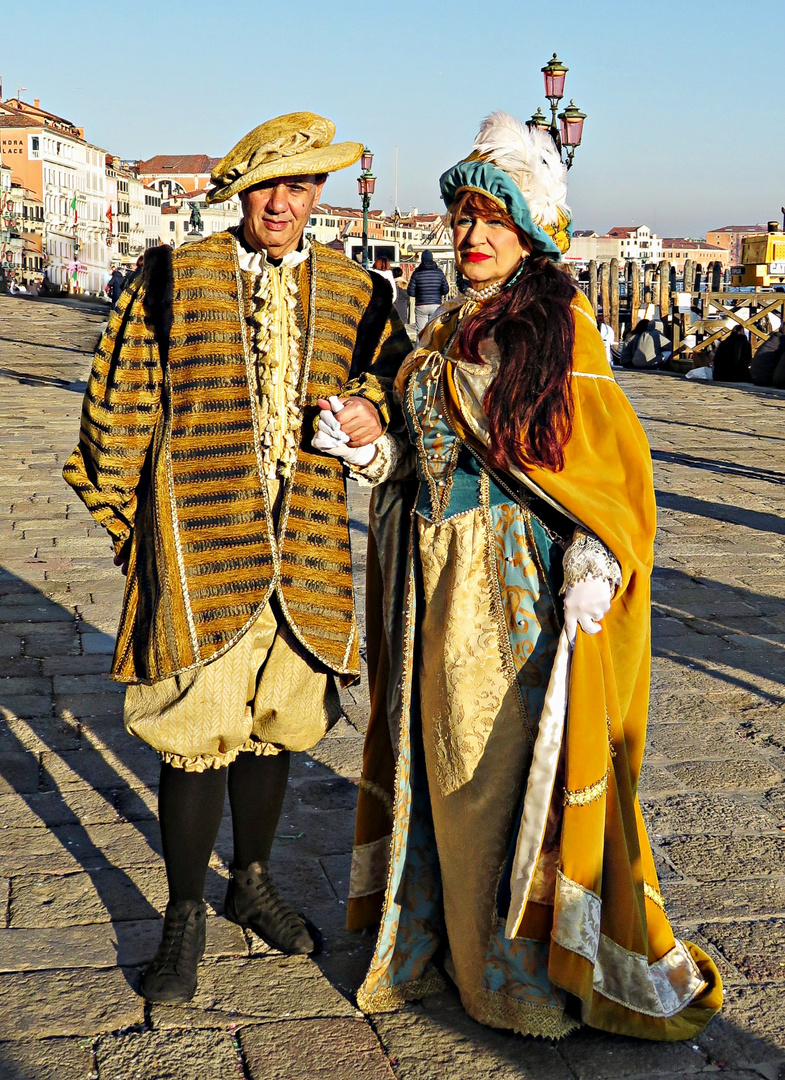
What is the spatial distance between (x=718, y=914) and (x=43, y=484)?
6.89 metres

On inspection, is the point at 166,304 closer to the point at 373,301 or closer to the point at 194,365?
the point at 194,365

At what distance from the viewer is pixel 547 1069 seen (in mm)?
2312

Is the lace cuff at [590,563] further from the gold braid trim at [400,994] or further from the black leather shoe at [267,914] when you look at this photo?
the black leather shoe at [267,914]

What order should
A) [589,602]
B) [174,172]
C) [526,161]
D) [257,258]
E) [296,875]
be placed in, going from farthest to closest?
1. [174,172]
2. [296,875]
3. [257,258]
4. [526,161]
5. [589,602]

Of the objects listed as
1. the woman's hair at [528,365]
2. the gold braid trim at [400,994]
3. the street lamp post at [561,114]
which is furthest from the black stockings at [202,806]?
the street lamp post at [561,114]

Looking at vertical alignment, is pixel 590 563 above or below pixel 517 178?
below

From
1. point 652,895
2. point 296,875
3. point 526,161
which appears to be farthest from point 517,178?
point 296,875

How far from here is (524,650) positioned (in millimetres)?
2369

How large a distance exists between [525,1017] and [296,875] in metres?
0.90

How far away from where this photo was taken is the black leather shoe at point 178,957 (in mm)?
2502

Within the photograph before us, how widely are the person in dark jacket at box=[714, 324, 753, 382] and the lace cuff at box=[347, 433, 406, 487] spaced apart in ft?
53.8

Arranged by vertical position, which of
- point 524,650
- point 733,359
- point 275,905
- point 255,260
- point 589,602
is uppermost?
point 255,260

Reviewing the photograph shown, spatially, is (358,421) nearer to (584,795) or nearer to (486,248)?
(486,248)

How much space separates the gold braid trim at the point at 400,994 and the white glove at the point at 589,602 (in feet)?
2.84
